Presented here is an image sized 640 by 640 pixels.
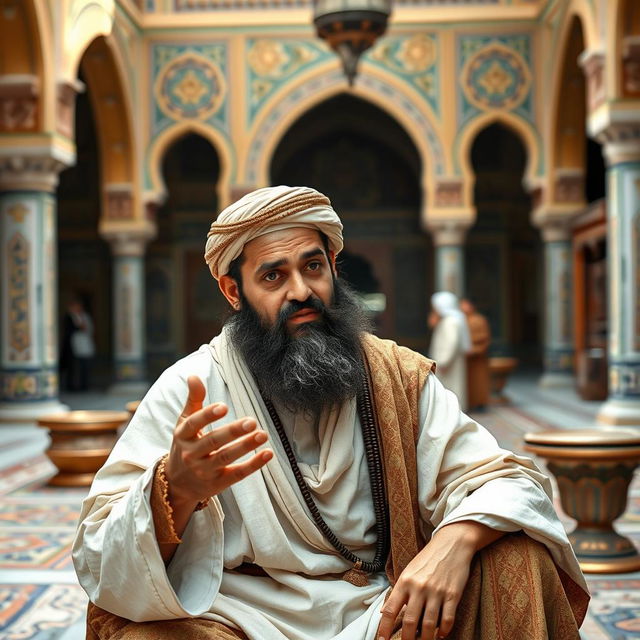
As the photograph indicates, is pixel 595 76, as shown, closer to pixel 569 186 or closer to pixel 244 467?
pixel 569 186

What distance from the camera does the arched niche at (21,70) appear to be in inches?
348

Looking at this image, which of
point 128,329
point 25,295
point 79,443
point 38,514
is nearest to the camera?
point 38,514

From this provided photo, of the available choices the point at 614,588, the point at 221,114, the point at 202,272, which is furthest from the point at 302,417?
the point at 202,272

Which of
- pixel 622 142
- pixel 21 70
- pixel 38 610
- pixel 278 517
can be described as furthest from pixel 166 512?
pixel 21 70

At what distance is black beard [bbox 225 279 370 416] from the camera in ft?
6.29

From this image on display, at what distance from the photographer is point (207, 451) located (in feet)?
4.94

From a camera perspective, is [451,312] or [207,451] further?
[451,312]

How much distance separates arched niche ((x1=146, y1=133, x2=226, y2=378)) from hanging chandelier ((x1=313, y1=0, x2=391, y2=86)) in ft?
22.1

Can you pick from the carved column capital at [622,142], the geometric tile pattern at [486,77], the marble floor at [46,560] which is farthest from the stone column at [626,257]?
the geometric tile pattern at [486,77]

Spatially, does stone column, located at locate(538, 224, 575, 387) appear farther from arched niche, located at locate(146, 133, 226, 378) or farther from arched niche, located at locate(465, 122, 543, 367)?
arched niche, located at locate(146, 133, 226, 378)

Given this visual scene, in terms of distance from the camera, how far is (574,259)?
1254cm

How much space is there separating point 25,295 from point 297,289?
8081 millimetres

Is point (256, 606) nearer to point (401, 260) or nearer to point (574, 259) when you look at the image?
point (574, 259)

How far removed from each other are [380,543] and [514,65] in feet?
37.3
